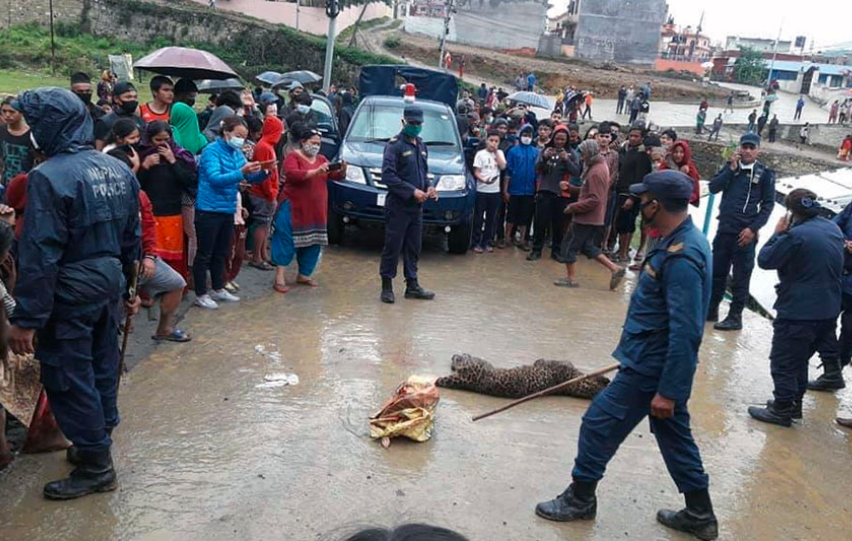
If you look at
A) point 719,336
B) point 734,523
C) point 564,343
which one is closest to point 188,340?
point 564,343

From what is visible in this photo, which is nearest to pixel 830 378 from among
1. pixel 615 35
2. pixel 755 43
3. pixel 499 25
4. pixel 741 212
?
pixel 741 212

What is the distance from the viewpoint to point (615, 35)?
174ft

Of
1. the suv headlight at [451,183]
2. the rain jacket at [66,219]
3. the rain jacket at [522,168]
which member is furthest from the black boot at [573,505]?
the rain jacket at [522,168]

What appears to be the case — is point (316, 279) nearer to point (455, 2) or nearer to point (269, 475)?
point (269, 475)

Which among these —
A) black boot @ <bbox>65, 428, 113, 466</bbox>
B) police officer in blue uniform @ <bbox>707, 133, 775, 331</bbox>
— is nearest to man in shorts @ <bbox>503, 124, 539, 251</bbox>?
police officer in blue uniform @ <bbox>707, 133, 775, 331</bbox>

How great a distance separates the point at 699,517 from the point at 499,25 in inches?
2129

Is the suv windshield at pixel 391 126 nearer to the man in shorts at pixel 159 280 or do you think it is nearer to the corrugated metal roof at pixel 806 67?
the man in shorts at pixel 159 280

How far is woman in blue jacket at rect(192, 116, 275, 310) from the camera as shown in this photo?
5809mm

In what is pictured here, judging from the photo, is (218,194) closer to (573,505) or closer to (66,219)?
(66,219)

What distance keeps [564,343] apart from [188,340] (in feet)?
10.2

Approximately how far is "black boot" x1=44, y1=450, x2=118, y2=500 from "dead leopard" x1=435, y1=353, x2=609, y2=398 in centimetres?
229

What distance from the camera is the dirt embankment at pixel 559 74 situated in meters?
42.4

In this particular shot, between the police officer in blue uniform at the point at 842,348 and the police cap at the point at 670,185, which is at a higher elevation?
the police cap at the point at 670,185

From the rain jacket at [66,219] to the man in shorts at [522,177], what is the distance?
20.9 ft
